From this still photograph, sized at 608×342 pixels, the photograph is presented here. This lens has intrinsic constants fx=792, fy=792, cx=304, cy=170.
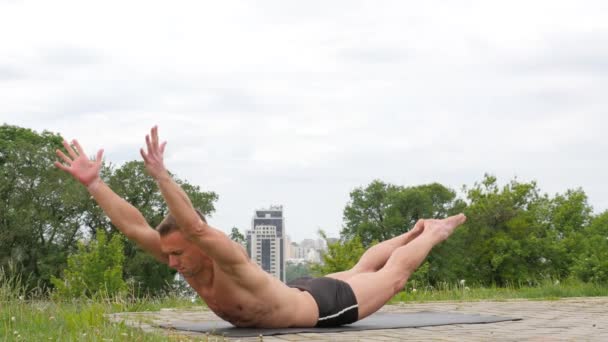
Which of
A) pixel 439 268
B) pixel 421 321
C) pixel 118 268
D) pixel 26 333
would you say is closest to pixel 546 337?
pixel 421 321

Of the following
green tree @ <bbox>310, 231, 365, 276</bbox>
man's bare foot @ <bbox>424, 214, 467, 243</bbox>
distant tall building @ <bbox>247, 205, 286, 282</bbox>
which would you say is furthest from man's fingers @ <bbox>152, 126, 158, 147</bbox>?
distant tall building @ <bbox>247, 205, 286, 282</bbox>

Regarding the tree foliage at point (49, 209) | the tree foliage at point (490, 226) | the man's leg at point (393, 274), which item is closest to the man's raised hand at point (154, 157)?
the man's leg at point (393, 274)

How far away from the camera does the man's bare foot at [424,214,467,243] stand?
810 cm

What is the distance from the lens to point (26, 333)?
6.10m

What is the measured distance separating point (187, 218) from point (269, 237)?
11474cm

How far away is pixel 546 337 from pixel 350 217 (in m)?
46.7

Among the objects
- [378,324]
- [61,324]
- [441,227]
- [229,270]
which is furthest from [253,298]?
[441,227]

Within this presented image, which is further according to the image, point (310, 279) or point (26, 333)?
point (310, 279)

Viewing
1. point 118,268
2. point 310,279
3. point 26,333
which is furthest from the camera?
point 118,268

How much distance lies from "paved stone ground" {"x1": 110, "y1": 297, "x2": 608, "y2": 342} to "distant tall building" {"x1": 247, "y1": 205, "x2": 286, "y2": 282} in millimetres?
105977

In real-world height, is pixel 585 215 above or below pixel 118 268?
above

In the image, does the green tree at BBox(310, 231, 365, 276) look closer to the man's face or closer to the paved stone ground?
the paved stone ground

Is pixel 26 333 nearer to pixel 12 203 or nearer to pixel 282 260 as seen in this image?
pixel 12 203

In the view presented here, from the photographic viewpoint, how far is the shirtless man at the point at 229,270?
18.9 ft
